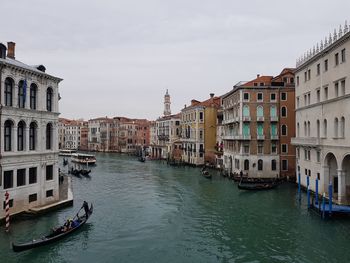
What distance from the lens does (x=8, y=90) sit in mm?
15547

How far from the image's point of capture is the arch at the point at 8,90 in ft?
50.6

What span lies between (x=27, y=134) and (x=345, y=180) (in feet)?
55.7

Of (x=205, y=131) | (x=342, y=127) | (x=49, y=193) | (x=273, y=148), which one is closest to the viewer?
(x=49, y=193)

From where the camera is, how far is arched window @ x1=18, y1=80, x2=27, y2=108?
53.0ft

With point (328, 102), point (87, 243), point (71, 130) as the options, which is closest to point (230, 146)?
point (328, 102)

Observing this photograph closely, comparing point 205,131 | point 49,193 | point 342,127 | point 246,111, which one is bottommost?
point 49,193

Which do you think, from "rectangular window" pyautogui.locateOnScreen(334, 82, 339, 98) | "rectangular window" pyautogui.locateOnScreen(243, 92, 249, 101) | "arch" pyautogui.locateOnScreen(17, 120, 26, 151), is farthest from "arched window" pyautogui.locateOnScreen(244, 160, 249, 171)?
"arch" pyautogui.locateOnScreen(17, 120, 26, 151)

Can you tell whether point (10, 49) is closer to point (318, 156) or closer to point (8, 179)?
point (8, 179)

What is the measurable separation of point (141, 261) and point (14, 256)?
438 centimetres

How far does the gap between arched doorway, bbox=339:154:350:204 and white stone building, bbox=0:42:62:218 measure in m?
15.5

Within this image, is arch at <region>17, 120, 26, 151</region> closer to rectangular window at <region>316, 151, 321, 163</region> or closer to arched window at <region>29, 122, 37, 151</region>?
arched window at <region>29, 122, 37, 151</region>

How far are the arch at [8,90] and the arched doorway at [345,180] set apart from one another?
55.6 ft

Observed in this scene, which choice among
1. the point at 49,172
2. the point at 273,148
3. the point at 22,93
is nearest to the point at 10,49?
the point at 22,93

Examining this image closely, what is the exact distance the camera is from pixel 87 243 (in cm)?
1351
